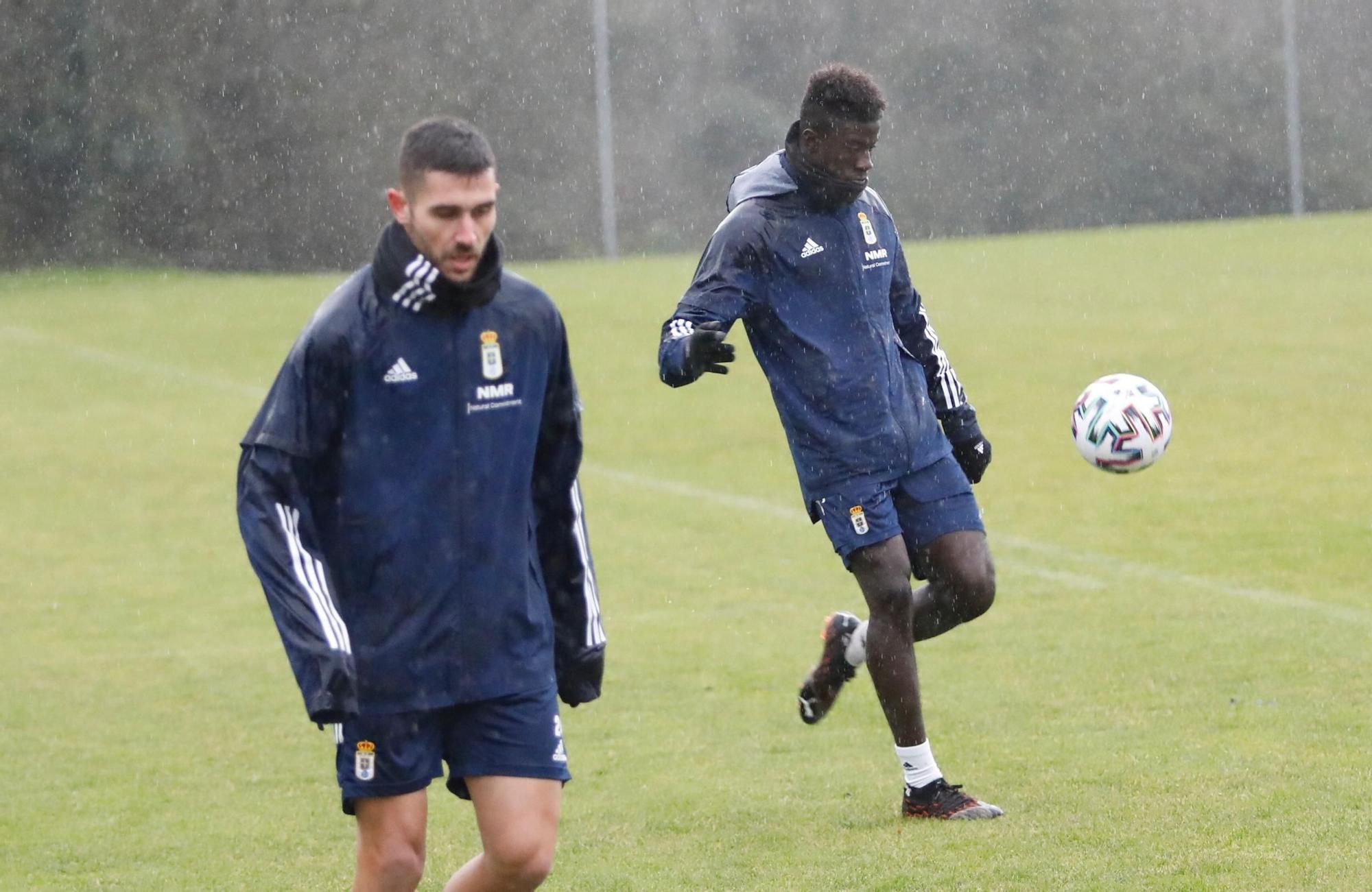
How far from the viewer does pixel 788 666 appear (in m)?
8.58

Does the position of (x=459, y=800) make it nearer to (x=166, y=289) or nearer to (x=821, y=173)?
(x=821, y=173)

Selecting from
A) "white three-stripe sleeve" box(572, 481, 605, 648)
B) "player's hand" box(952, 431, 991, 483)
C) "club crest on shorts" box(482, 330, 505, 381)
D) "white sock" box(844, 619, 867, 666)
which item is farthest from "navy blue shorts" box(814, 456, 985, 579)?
"club crest on shorts" box(482, 330, 505, 381)

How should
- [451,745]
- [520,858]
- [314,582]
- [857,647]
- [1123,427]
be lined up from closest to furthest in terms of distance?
[314,582], [520,858], [451,745], [857,647], [1123,427]

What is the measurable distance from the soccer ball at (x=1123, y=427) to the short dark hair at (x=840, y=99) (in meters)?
1.68

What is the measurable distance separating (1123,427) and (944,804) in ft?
5.85

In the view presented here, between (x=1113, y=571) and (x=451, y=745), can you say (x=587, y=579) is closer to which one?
(x=451, y=745)

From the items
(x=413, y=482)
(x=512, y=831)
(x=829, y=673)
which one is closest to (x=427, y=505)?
(x=413, y=482)

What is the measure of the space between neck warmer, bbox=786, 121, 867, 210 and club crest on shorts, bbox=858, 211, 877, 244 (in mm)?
62

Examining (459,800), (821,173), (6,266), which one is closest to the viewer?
(821,173)

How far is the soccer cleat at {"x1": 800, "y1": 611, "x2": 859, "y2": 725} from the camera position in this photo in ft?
21.7

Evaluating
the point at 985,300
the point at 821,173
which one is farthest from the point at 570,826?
the point at 985,300

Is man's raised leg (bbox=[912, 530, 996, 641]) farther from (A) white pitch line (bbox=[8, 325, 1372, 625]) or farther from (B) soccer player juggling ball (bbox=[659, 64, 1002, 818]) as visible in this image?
(A) white pitch line (bbox=[8, 325, 1372, 625])

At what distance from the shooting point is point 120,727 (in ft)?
26.1

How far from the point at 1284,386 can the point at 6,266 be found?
2864 centimetres
